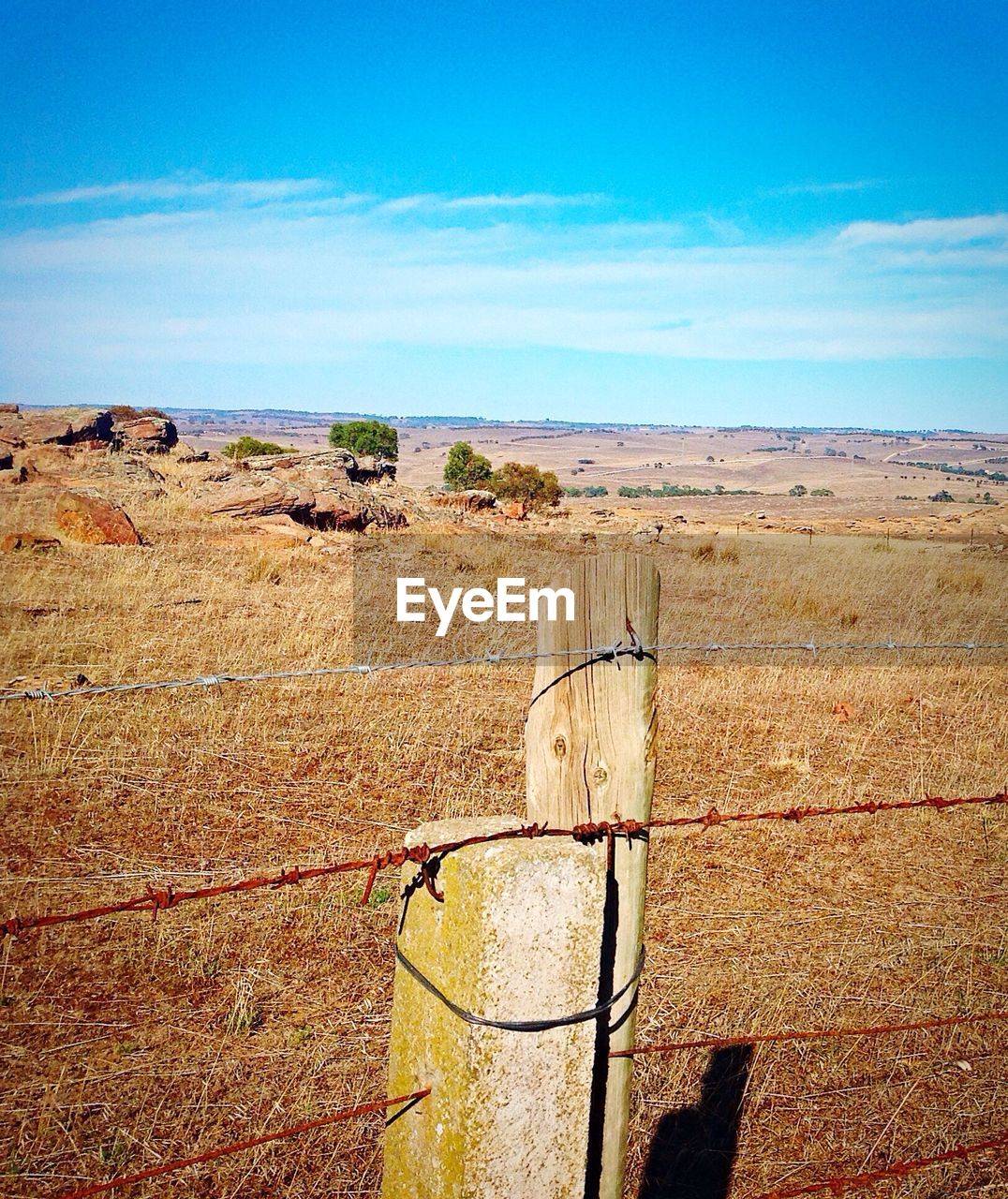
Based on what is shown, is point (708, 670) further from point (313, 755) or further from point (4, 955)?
point (4, 955)

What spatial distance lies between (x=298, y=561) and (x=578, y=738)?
1273 cm

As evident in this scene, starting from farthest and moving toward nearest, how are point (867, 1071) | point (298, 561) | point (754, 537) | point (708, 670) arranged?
point (754, 537) → point (298, 561) → point (708, 670) → point (867, 1071)

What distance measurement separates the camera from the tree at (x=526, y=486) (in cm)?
3027

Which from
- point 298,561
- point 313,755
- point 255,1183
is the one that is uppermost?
point 298,561

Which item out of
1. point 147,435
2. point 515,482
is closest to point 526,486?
point 515,482

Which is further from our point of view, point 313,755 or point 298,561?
point 298,561

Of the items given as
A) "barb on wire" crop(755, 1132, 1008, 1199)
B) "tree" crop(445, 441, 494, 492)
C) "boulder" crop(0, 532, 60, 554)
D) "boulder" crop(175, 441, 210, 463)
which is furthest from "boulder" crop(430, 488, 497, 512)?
"barb on wire" crop(755, 1132, 1008, 1199)

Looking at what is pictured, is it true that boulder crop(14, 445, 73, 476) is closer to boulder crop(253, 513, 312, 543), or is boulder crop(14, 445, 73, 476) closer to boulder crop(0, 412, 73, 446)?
boulder crop(0, 412, 73, 446)

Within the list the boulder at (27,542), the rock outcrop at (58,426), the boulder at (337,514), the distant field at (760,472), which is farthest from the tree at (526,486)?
the boulder at (27,542)

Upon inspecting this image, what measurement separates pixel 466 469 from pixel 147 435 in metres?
12.4

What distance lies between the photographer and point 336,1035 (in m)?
3.46

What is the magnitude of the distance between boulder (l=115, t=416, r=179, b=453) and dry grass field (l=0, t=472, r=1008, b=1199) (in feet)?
76.9

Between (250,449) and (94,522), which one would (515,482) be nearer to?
(250,449)

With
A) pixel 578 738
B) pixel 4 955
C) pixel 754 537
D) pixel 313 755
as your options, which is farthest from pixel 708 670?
pixel 754 537
